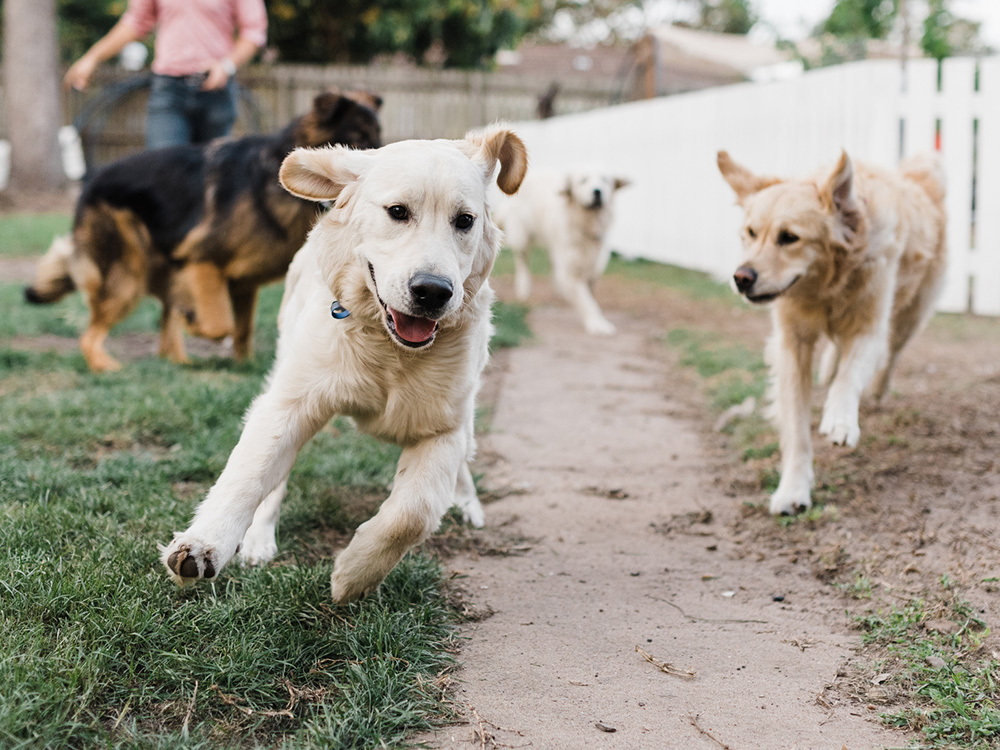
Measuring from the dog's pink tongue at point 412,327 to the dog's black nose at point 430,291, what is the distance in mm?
89

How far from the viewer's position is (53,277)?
5.55m

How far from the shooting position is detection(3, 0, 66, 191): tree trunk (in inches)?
554

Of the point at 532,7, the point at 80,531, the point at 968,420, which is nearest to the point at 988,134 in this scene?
the point at 968,420

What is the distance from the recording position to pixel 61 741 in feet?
5.84

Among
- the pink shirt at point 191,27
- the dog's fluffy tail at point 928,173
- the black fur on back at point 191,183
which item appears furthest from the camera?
the pink shirt at point 191,27

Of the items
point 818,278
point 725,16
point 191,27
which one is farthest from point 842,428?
point 725,16

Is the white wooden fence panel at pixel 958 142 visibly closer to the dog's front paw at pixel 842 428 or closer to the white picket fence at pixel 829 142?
the white picket fence at pixel 829 142

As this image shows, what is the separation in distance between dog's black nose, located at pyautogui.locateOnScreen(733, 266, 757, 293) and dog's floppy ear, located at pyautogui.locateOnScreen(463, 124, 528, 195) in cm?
120

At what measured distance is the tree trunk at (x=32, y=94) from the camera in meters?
14.1

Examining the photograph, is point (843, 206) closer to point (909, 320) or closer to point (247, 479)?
point (909, 320)

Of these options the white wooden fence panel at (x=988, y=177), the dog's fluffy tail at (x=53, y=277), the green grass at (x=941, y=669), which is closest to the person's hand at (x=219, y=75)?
the dog's fluffy tail at (x=53, y=277)

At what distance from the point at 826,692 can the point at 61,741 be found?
1.74 meters

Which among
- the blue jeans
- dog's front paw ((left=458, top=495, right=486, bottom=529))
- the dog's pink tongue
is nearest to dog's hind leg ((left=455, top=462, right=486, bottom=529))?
dog's front paw ((left=458, top=495, right=486, bottom=529))

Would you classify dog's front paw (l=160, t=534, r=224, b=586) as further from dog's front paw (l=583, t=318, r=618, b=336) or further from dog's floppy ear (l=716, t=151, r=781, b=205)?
dog's front paw (l=583, t=318, r=618, b=336)
